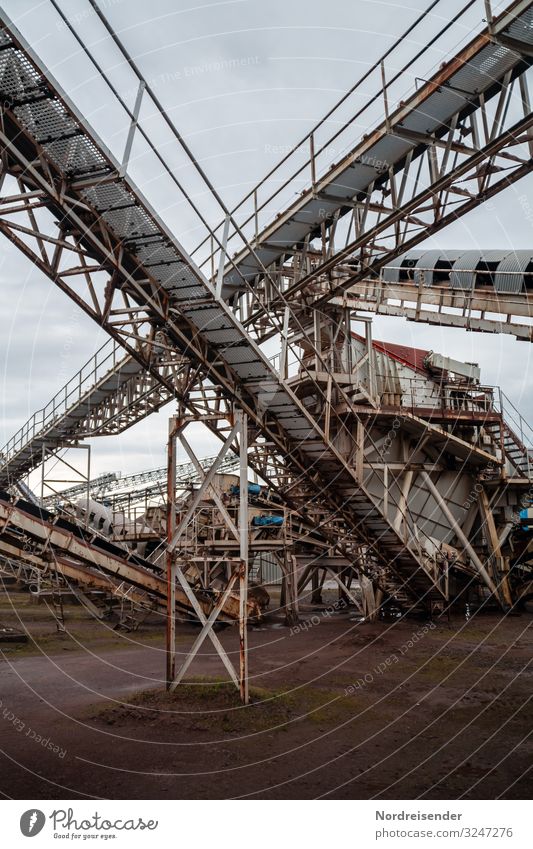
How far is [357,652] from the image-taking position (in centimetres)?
1448

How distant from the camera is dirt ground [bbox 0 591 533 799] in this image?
684cm

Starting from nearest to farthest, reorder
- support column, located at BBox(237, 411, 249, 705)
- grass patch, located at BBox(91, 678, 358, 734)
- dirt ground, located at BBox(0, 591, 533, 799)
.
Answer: dirt ground, located at BBox(0, 591, 533, 799) → grass patch, located at BBox(91, 678, 358, 734) → support column, located at BBox(237, 411, 249, 705)

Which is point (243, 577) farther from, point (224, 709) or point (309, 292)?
point (309, 292)

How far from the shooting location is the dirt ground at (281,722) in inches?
269

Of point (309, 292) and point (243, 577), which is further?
point (309, 292)

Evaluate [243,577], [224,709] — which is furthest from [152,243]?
[224,709]

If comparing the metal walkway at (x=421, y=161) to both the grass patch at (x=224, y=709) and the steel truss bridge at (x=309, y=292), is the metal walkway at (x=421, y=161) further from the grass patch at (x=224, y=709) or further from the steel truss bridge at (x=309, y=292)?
the grass patch at (x=224, y=709)

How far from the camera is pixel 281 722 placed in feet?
30.1

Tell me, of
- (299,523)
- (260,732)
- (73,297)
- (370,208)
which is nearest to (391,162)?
(370,208)

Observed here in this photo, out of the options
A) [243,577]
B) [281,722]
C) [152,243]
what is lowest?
[281,722]

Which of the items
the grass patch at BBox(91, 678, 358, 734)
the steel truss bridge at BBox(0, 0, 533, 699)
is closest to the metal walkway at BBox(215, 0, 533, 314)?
the steel truss bridge at BBox(0, 0, 533, 699)

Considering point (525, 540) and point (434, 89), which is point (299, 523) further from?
point (434, 89)

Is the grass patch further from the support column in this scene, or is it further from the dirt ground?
the support column

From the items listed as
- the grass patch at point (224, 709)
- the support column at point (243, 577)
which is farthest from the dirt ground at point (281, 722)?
the support column at point (243, 577)
